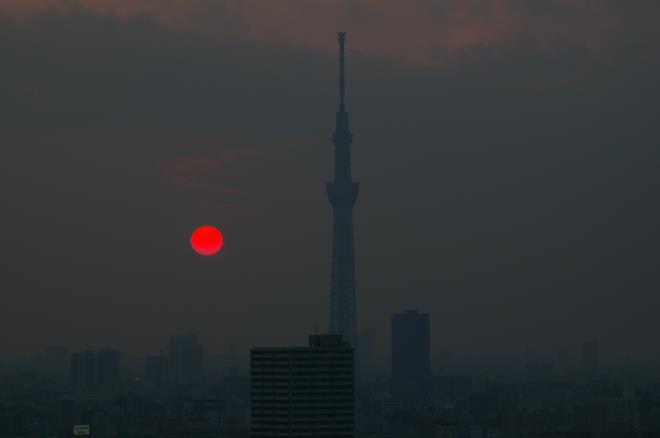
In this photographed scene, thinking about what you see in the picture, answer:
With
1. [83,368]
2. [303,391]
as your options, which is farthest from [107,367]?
[303,391]

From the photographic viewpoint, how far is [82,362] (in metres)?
145

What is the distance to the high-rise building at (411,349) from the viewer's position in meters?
152

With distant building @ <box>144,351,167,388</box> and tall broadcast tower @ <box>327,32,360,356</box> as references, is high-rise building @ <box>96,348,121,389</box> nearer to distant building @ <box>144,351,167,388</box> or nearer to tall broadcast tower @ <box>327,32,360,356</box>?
distant building @ <box>144,351,167,388</box>

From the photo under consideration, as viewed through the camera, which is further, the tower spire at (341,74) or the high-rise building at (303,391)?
the tower spire at (341,74)

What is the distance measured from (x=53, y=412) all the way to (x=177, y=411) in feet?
31.6

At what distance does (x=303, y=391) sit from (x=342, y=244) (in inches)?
3067

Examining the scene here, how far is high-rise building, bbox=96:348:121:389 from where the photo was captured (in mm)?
143625

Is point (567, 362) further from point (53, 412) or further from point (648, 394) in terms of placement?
point (53, 412)

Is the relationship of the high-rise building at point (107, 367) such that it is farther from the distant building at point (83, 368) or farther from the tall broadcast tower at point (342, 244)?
the tall broadcast tower at point (342, 244)

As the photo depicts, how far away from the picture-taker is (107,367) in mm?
145625

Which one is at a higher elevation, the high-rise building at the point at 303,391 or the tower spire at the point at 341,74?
the tower spire at the point at 341,74

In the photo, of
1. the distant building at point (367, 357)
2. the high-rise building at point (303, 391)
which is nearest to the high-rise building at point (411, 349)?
the distant building at point (367, 357)

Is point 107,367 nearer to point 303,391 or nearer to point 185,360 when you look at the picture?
point 185,360

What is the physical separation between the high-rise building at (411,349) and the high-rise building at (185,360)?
1934 centimetres
